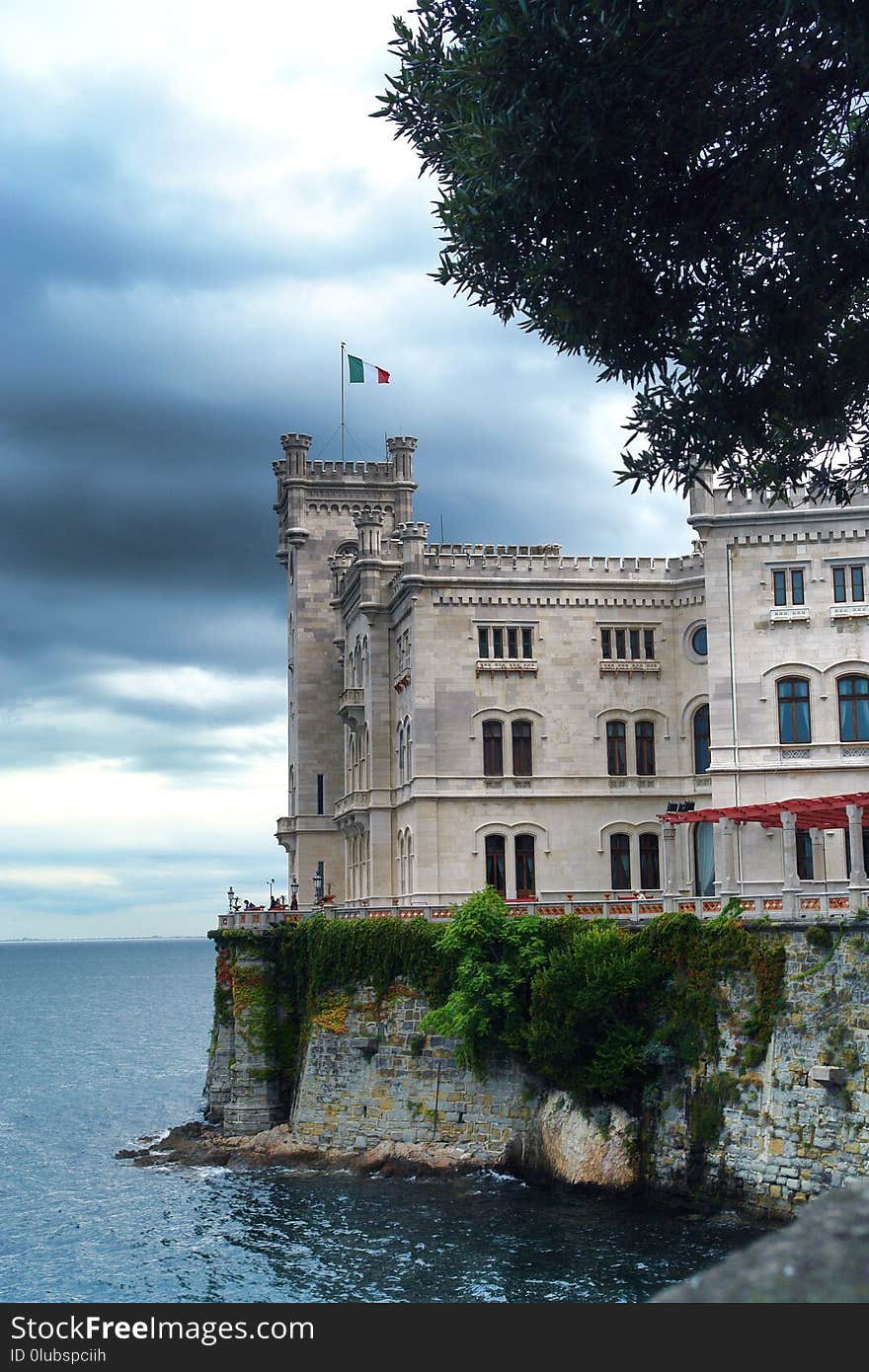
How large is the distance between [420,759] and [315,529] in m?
22.7

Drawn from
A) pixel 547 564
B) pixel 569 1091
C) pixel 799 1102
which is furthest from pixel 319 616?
pixel 799 1102

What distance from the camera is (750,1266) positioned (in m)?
6.55

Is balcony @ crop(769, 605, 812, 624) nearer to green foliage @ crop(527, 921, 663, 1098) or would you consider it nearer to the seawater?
green foliage @ crop(527, 921, 663, 1098)

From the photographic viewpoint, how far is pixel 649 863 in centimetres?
5778

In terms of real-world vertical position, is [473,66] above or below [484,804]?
above

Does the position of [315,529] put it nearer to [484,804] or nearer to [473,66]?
[484,804]

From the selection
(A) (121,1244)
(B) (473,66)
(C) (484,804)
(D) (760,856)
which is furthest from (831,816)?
(B) (473,66)

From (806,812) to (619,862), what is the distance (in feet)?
59.8

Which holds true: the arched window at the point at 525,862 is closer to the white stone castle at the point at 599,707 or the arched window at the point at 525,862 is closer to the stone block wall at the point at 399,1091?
the white stone castle at the point at 599,707

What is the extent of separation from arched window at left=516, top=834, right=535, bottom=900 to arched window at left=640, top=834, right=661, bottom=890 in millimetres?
4332

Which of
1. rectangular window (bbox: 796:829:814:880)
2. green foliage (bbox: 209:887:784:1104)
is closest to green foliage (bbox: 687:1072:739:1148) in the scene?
green foliage (bbox: 209:887:784:1104)

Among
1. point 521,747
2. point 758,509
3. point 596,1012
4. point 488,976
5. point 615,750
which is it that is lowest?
point 596,1012

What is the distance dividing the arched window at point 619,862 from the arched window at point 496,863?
423cm

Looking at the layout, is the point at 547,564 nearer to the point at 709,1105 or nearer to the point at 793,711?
the point at 793,711
